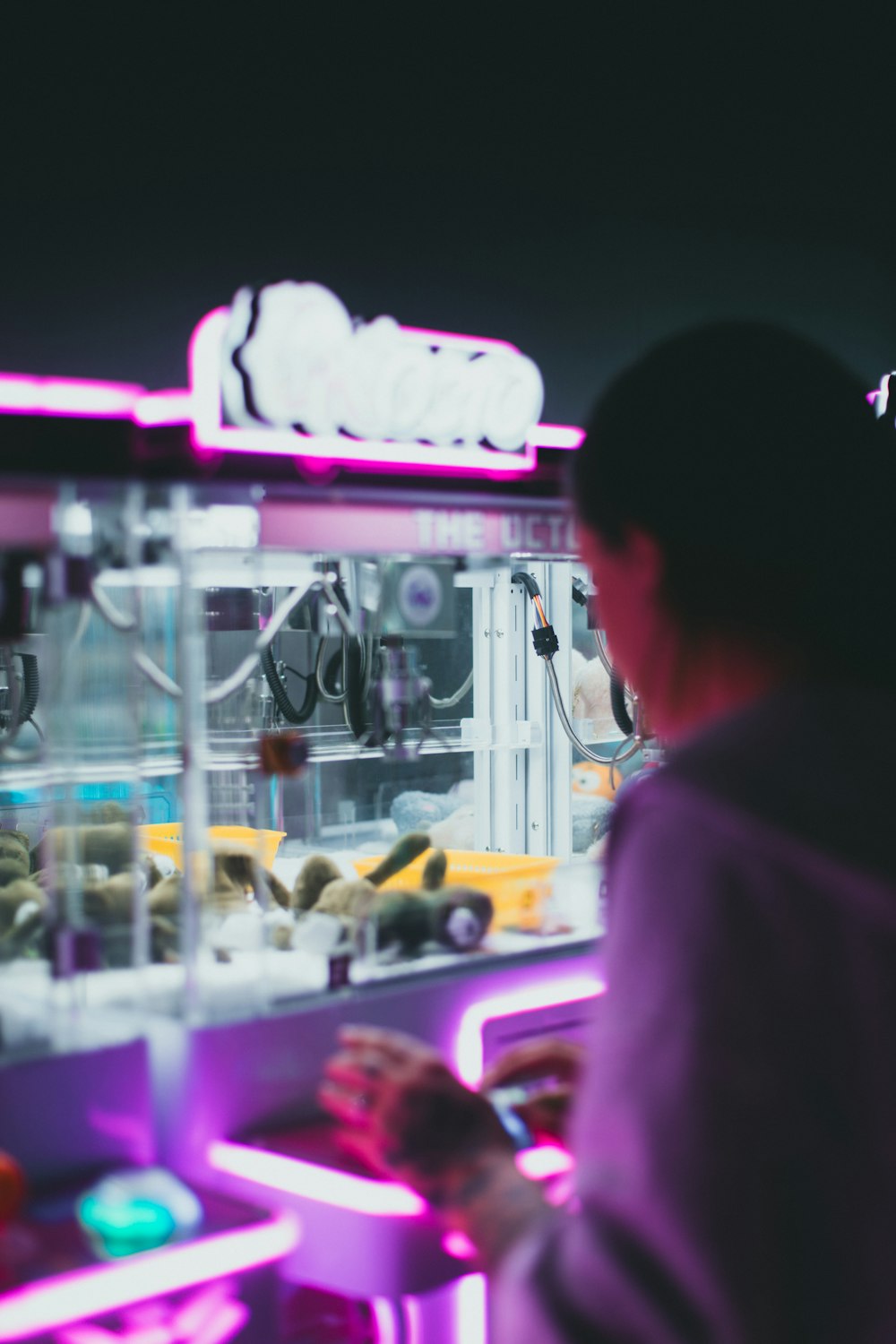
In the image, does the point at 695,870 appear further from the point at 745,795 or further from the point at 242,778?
the point at 242,778

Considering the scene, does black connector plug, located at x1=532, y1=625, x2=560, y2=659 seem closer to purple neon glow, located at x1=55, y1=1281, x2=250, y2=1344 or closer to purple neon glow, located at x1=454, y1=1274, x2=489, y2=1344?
purple neon glow, located at x1=454, y1=1274, x2=489, y2=1344

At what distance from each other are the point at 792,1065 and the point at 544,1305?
0.22 metres

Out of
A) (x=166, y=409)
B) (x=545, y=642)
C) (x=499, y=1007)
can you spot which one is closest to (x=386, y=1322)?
(x=499, y=1007)

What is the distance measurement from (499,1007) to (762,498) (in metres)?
1.61

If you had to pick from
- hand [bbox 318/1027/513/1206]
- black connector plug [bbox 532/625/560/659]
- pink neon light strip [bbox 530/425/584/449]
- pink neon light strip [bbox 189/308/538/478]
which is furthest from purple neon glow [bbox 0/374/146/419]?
black connector plug [bbox 532/625/560/659]

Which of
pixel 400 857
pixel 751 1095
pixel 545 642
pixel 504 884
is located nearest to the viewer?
pixel 751 1095

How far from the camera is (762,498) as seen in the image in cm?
109

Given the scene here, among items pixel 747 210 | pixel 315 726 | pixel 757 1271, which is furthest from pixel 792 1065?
pixel 747 210

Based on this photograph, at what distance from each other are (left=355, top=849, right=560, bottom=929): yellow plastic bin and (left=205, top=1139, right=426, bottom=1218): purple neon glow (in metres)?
0.62

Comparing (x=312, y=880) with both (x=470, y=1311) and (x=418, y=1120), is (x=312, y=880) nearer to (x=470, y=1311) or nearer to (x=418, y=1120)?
(x=470, y=1311)

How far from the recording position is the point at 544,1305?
0.97 meters

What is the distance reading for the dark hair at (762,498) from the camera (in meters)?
1.09

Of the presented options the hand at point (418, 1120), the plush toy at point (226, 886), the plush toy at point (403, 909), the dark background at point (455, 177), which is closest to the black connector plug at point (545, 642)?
the dark background at point (455, 177)

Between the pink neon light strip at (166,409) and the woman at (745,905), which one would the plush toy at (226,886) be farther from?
the woman at (745,905)
